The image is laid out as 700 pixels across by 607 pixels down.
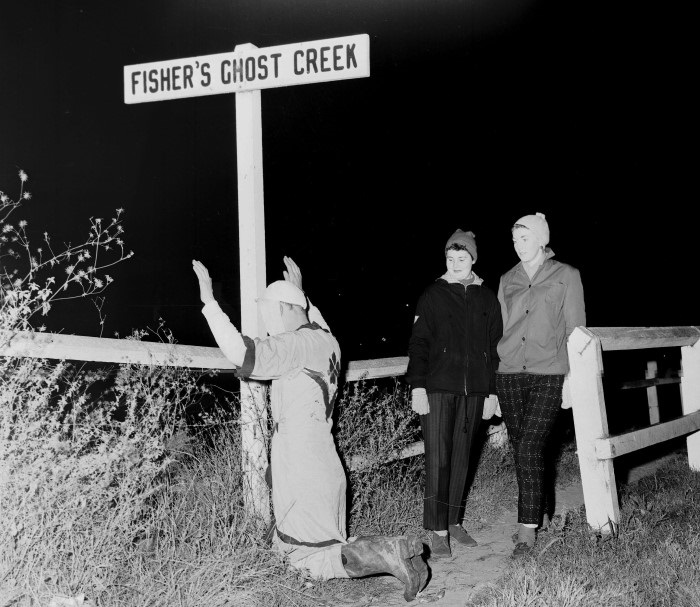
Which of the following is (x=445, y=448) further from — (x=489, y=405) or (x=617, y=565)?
(x=617, y=565)

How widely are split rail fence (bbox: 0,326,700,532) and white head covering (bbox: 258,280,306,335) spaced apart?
0.46 metres

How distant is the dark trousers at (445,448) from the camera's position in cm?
464

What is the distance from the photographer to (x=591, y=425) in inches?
190

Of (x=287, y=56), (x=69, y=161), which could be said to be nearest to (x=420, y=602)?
(x=287, y=56)

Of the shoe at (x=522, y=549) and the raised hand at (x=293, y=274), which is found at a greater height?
the raised hand at (x=293, y=274)

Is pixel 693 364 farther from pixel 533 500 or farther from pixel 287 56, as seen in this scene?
pixel 287 56

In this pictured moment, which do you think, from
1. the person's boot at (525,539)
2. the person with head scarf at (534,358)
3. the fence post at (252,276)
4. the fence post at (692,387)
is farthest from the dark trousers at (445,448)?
the fence post at (692,387)

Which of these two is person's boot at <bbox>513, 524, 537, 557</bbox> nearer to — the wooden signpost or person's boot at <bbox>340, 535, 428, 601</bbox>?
person's boot at <bbox>340, 535, 428, 601</bbox>

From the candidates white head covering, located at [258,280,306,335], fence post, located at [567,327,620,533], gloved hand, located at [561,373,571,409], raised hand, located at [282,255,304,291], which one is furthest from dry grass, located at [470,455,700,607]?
raised hand, located at [282,255,304,291]

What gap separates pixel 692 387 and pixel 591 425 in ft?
7.49

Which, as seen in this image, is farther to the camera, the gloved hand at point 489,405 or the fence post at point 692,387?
the fence post at point 692,387

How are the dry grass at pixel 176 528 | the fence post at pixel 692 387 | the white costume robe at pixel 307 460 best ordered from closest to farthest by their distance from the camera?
the dry grass at pixel 176 528
the white costume robe at pixel 307 460
the fence post at pixel 692 387

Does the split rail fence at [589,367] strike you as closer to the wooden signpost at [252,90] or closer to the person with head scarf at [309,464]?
the wooden signpost at [252,90]

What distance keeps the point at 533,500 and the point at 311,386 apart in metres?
1.70
